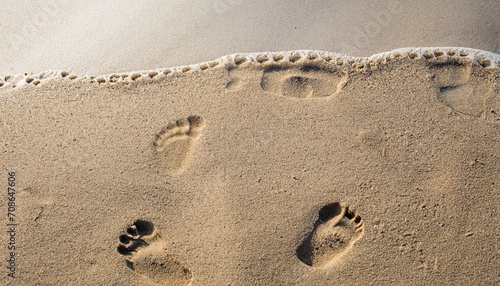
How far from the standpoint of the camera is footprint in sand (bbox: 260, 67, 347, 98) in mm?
2238

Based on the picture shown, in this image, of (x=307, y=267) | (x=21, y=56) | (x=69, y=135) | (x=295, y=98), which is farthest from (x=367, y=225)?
(x=21, y=56)

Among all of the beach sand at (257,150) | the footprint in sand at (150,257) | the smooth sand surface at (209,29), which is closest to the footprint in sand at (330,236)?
the beach sand at (257,150)

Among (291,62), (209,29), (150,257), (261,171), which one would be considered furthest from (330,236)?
(209,29)

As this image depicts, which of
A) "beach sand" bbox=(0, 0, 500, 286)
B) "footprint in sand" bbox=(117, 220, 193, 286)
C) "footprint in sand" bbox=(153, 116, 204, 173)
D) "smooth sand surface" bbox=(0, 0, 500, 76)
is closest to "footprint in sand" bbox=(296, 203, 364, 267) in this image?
"beach sand" bbox=(0, 0, 500, 286)

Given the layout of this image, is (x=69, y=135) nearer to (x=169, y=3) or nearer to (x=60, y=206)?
(x=60, y=206)

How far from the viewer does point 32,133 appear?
7.07ft

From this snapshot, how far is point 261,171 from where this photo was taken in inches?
81.6

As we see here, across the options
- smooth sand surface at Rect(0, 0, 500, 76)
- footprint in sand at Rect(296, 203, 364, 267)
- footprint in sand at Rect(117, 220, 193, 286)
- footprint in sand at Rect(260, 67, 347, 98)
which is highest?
smooth sand surface at Rect(0, 0, 500, 76)

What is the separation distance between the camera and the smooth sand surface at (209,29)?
7.87 ft

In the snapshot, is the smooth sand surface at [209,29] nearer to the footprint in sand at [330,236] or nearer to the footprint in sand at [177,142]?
the footprint in sand at [177,142]

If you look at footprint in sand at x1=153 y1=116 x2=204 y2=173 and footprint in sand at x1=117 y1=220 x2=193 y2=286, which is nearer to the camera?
footprint in sand at x1=117 y1=220 x2=193 y2=286

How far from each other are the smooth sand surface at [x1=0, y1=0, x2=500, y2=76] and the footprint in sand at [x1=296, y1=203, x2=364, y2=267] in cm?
77

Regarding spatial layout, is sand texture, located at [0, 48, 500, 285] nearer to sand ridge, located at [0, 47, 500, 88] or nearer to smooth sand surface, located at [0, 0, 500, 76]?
sand ridge, located at [0, 47, 500, 88]

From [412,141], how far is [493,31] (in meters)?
0.75
